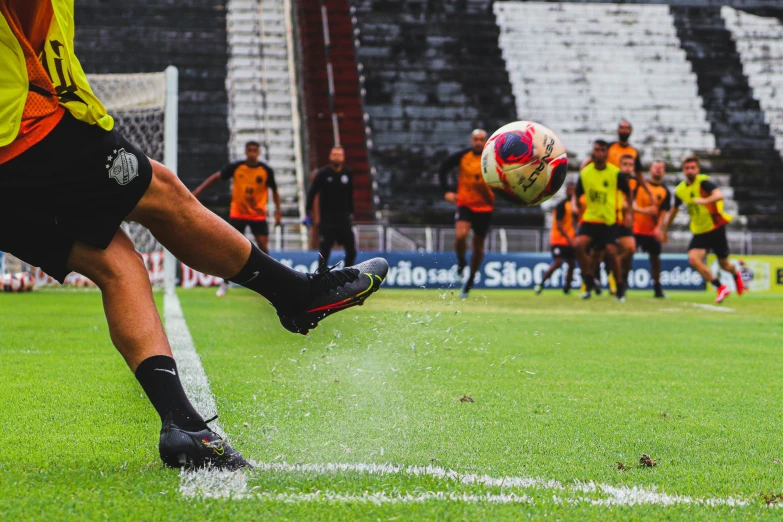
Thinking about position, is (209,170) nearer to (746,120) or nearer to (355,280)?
(746,120)

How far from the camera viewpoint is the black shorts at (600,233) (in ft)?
45.8

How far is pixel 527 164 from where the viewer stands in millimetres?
5289

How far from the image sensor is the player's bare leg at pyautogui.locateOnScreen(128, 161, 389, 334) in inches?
120

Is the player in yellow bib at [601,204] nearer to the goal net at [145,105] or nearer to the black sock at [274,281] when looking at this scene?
the goal net at [145,105]

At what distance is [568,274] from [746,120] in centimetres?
1297

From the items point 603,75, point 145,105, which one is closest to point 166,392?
point 145,105

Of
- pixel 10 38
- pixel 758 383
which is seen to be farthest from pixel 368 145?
pixel 10 38

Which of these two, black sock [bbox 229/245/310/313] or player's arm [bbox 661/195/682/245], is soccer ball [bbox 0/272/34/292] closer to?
player's arm [bbox 661/195/682/245]

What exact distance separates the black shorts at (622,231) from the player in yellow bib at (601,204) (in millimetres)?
58

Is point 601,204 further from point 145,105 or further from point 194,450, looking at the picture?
point 194,450

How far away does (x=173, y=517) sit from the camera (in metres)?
2.36

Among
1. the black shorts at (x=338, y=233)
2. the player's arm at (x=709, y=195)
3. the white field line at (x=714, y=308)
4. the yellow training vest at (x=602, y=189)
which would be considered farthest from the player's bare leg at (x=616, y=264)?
the black shorts at (x=338, y=233)

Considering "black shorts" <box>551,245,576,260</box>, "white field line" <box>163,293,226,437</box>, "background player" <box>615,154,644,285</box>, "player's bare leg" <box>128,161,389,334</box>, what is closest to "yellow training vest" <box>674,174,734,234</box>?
"background player" <box>615,154,644,285</box>

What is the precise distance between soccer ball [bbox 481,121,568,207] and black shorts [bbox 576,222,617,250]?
28.9ft
